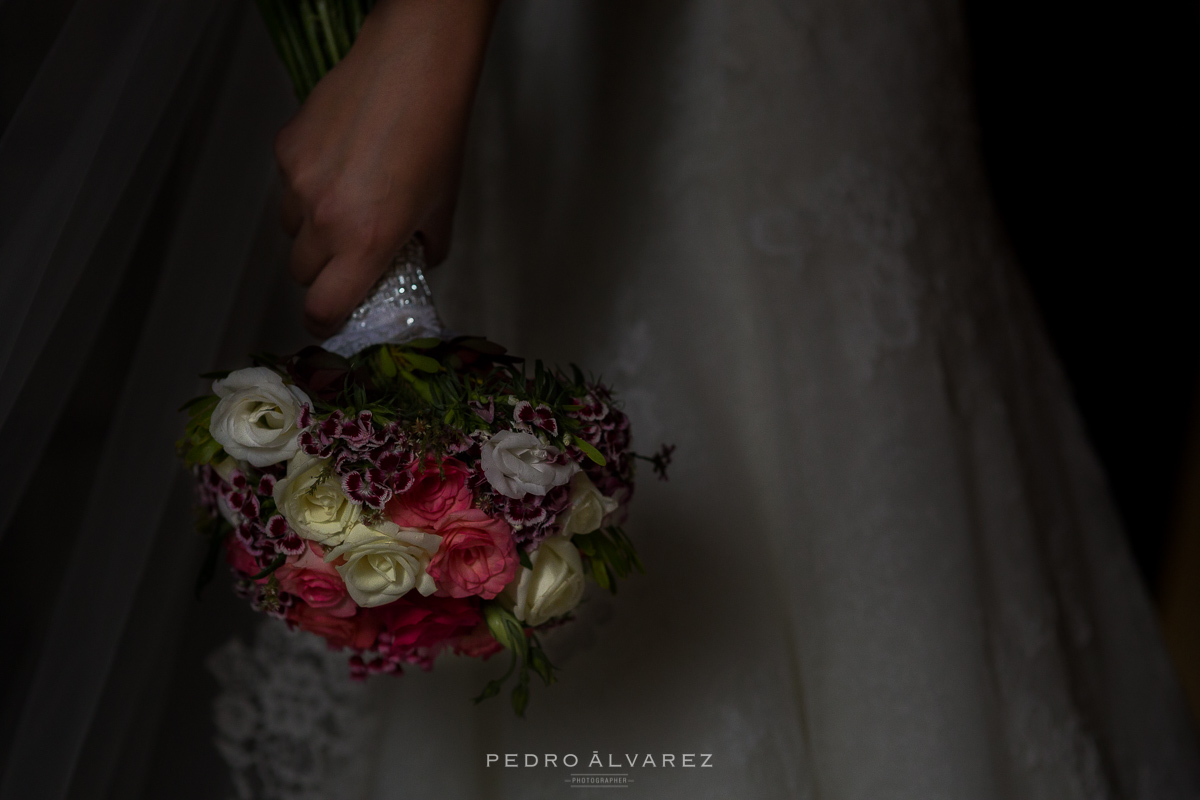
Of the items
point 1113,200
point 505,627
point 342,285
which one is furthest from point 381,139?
point 1113,200

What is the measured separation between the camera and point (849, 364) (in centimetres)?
78

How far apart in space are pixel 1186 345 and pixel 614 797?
63.3 inches

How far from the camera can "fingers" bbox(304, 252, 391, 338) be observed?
584 millimetres

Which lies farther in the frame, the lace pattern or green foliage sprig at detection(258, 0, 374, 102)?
the lace pattern

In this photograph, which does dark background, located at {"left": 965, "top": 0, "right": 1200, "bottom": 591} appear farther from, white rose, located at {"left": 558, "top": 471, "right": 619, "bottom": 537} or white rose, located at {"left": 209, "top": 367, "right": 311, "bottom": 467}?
white rose, located at {"left": 209, "top": 367, "right": 311, "bottom": 467}

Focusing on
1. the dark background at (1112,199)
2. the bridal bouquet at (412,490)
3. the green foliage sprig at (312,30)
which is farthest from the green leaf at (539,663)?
the dark background at (1112,199)

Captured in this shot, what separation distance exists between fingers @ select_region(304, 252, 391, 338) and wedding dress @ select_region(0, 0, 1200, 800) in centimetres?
22

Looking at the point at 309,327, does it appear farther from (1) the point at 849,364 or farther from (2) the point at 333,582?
(1) the point at 849,364

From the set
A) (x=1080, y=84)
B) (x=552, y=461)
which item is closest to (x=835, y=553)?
(x=552, y=461)

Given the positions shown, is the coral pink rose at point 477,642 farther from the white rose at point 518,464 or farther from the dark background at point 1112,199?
the dark background at point 1112,199

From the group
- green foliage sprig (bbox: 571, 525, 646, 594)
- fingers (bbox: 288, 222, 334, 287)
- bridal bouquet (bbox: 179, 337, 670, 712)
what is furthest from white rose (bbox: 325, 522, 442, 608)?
fingers (bbox: 288, 222, 334, 287)

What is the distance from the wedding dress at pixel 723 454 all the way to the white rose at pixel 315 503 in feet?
1.04

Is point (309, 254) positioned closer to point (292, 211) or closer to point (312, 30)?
point (292, 211)

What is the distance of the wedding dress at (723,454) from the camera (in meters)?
0.72
